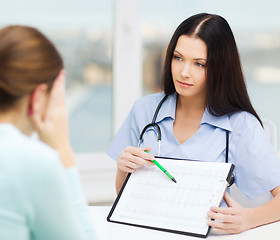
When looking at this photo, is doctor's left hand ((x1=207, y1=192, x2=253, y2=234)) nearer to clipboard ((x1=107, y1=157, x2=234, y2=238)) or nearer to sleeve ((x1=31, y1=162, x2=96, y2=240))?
clipboard ((x1=107, y1=157, x2=234, y2=238))

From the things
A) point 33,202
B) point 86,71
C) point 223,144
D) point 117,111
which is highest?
point 33,202

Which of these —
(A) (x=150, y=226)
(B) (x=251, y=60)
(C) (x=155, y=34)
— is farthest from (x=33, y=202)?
(B) (x=251, y=60)

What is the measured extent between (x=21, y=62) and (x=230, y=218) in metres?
0.75

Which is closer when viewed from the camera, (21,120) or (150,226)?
(21,120)

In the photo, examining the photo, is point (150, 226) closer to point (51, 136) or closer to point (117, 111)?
point (51, 136)

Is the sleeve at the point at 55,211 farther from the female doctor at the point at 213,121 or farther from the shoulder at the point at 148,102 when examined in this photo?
the shoulder at the point at 148,102

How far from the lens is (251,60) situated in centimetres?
309

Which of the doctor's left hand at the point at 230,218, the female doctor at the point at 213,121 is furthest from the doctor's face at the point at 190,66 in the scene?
the doctor's left hand at the point at 230,218

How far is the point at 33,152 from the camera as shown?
2.63ft

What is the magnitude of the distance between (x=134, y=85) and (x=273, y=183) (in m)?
1.48

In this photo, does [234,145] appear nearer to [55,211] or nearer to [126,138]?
[126,138]

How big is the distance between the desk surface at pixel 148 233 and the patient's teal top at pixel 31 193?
408 mm

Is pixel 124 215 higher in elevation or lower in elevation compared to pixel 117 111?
higher

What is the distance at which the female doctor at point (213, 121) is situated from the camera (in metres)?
1.48
